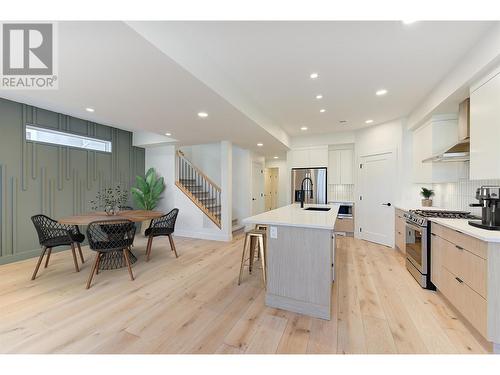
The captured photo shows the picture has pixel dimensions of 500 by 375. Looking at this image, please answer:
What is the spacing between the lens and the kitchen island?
6.56 ft

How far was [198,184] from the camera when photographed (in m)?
6.63

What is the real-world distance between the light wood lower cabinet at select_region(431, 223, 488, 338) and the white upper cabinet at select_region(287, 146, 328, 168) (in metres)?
3.42

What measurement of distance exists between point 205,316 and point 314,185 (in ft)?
14.8

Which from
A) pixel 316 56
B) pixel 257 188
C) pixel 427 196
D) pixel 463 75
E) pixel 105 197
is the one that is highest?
pixel 316 56

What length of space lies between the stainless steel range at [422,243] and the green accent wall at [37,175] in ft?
19.8

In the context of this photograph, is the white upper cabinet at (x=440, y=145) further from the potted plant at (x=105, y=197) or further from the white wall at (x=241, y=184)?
the potted plant at (x=105, y=197)

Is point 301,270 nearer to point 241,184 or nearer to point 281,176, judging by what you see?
point 241,184

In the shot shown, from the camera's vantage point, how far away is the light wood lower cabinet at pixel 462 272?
166 cm

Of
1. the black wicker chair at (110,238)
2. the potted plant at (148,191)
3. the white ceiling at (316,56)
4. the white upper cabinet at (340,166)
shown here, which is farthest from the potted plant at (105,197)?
the white upper cabinet at (340,166)

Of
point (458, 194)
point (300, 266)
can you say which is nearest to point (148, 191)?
point (300, 266)

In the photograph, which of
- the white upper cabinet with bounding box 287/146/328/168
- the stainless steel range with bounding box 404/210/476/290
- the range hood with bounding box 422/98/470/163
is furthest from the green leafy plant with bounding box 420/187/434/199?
the white upper cabinet with bounding box 287/146/328/168

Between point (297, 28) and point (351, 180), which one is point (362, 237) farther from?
point (297, 28)
